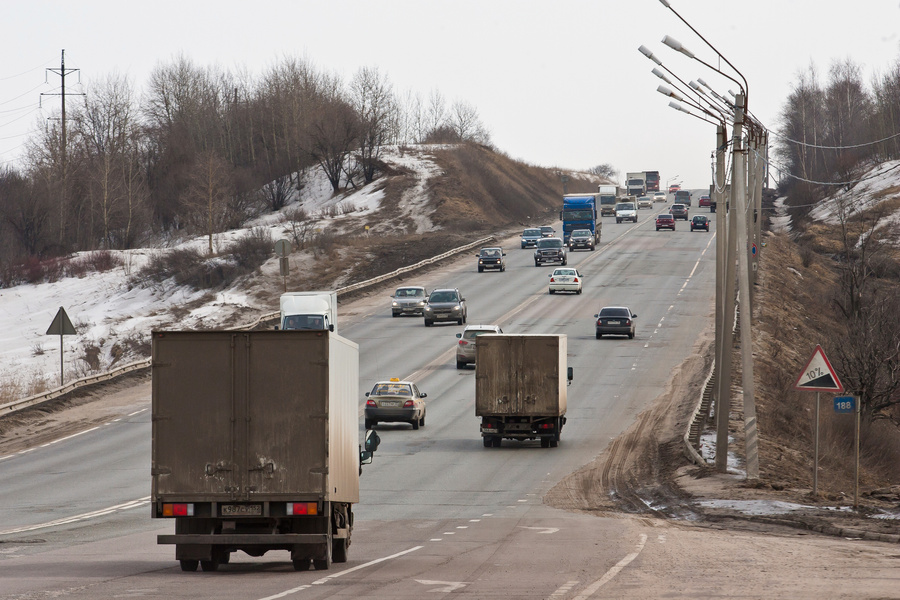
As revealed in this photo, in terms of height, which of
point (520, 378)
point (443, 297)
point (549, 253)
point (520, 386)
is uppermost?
point (549, 253)

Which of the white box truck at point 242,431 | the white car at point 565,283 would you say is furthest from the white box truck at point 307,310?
the white car at point 565,283

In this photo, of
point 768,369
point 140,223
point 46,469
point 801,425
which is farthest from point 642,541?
point 140,223

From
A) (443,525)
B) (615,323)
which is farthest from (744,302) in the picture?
(615,323)

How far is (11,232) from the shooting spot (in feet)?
348

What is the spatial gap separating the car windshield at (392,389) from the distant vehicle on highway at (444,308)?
20223mm

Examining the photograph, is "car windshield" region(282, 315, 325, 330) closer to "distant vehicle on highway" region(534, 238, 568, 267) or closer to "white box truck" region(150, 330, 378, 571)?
"white box truck" region(150, 330, 378, 571)

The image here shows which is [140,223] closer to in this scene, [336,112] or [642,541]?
[336,112]

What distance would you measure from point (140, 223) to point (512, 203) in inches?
1660

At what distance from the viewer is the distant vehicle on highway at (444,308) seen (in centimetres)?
5144

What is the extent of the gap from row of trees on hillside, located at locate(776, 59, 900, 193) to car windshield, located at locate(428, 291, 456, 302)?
74277mm

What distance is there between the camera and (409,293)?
2192 inches

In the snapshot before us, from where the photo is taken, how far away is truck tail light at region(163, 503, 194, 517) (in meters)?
11.7

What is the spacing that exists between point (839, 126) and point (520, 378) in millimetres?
119967

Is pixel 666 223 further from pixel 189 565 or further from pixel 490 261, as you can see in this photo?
pixel 189 565
